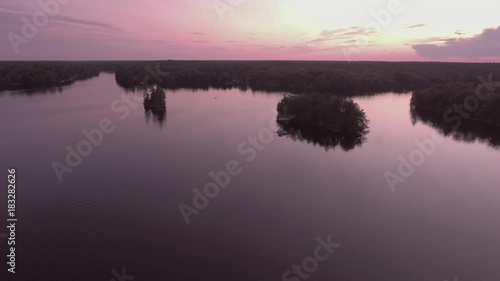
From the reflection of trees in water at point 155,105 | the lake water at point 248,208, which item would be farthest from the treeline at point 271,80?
the lake water at point 248,208

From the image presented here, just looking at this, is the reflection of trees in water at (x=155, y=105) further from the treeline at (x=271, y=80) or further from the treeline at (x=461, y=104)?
the treeline at (x=461, y=104)

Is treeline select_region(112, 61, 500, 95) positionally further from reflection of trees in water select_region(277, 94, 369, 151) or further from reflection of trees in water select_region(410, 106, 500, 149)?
reflection of trees in water select_region(277, 94, 369, 151)

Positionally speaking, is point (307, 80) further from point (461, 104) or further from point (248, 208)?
point (248, 208)

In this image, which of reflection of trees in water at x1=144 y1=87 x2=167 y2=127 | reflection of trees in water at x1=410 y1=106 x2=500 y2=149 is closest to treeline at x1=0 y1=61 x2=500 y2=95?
reflection of trees in water at x1=410 y1=106 x2=500 y2=149

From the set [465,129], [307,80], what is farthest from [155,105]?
[307,80]

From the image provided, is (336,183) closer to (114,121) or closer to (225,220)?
(225,220)
